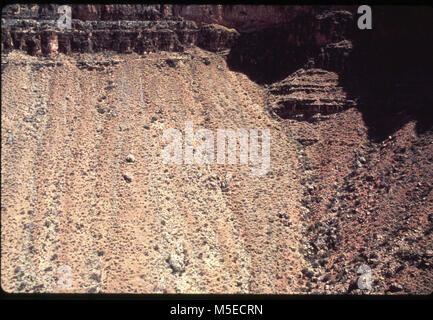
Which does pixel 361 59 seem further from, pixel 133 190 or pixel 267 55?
pixel 133 190

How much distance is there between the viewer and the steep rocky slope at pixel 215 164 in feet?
75.0

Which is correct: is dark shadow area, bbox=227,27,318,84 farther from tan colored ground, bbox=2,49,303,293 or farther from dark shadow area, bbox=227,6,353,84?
tan colored ground, bbox=2,49,303,293

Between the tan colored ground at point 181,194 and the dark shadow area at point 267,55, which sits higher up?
the dark shadow area at point 267,55

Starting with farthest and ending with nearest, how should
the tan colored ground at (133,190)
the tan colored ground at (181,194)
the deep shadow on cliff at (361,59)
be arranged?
the deep shadow on cliff at (361,59)
the tan colored ground at (181,194)
the tan colored ground at (133,190)

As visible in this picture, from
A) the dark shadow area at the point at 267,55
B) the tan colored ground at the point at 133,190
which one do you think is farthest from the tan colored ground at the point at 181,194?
the dark shadow area at the point at 267,55

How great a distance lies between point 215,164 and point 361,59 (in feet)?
40.5

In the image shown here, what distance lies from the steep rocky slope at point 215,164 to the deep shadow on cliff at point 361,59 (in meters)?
0.09

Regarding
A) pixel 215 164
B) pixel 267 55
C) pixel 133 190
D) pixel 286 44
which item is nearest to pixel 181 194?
pixel 133 190

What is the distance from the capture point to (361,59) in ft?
106

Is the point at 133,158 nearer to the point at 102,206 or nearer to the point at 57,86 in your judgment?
the point at 102,206

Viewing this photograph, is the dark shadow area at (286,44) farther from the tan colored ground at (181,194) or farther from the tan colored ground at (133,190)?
the tan colored ground at (181,194)

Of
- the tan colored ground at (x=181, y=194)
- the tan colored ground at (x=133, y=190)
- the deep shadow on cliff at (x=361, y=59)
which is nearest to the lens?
the tan colored ground at (x=133, y=190)

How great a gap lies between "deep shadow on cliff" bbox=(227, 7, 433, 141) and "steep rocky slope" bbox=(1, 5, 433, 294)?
93 millimetres

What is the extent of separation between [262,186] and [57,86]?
1417 centimetres
